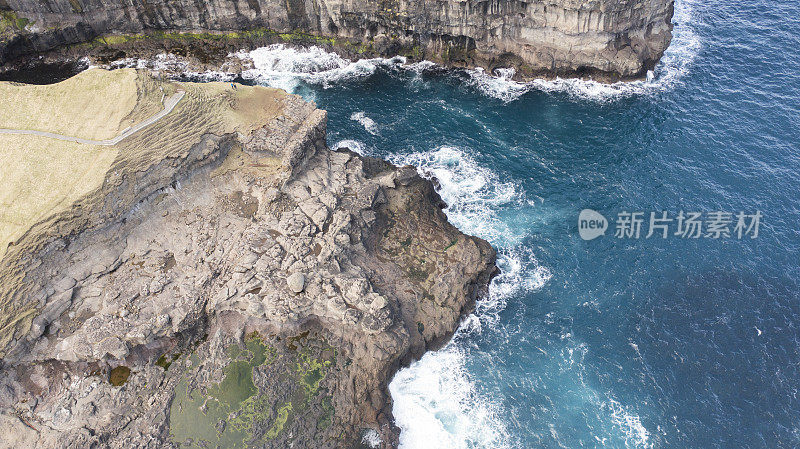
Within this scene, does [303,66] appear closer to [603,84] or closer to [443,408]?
[603,84]

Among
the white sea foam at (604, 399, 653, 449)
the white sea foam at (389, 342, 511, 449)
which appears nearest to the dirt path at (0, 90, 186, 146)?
the white sea foam at (389, 342, 511, 449)

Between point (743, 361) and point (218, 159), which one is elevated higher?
point (218, 159)

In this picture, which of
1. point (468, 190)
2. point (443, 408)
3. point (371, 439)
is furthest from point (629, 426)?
point (468, 190)

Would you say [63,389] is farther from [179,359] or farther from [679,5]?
[679,5]

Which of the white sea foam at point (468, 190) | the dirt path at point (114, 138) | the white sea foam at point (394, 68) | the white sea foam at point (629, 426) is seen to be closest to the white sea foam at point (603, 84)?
the white sea foam at point (394, 68)

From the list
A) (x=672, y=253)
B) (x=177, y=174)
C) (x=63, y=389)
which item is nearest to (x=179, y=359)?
(x=63, y=389)

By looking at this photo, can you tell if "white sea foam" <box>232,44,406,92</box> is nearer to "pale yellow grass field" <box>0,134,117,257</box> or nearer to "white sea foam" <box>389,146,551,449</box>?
"white sea foam" <box>389,146,551,449</box>
